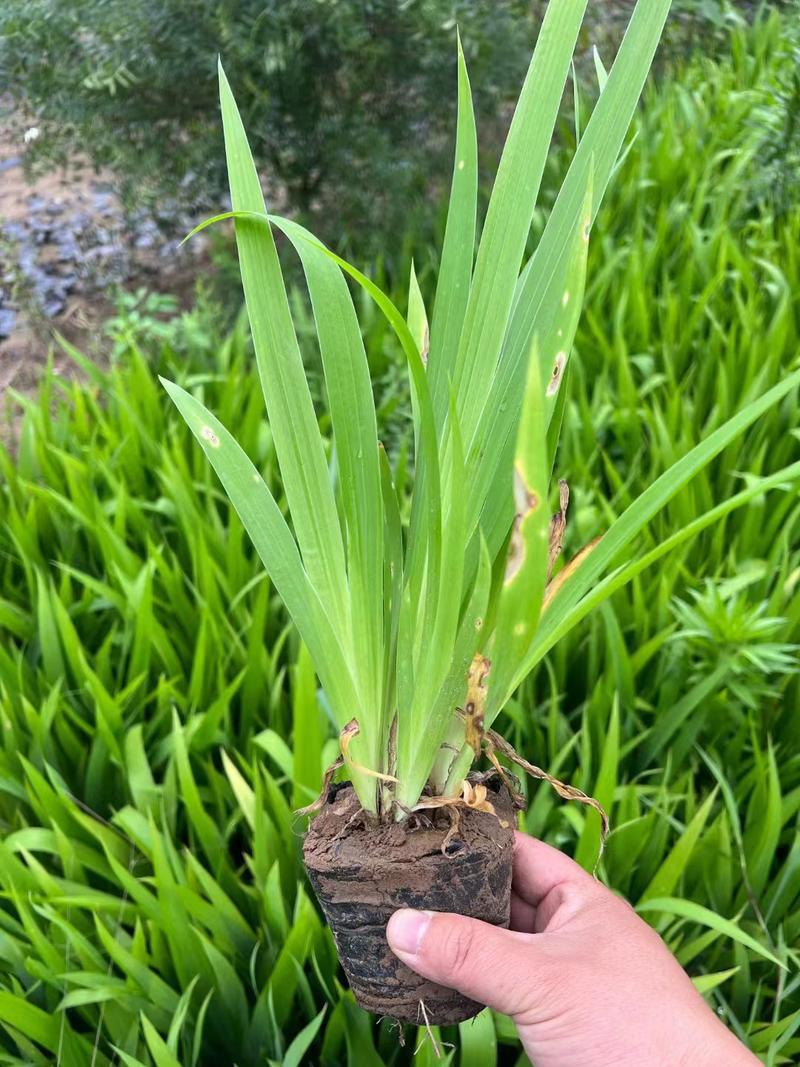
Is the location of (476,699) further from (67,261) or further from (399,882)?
(67,261)

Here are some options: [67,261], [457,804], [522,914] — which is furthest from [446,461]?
[67,261]

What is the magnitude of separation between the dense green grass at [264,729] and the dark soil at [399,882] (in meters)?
0.15

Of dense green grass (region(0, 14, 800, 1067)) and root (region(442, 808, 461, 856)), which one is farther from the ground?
root (region(442, 808, 461, 856))

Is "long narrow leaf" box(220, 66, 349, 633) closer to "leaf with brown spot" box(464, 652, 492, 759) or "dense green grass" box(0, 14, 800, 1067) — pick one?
"leaf with brown spot" box(464, 652, 492, 759)

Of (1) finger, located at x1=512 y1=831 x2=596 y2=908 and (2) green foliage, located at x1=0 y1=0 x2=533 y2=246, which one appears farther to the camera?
(2) green foliage, located at x1=0 y1=0 x2=533 y2=246

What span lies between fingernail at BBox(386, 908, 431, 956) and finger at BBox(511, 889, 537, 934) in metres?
0.24

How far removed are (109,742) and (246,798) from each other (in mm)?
203

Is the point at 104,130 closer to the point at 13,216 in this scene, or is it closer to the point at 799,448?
Result: the point at 13,216

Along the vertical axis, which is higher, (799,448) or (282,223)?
(282,223)

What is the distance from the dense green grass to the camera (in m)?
0.91

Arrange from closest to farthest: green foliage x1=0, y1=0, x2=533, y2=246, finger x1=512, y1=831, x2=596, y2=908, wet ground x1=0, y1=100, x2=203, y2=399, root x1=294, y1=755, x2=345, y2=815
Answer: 1. root x1=294, y1=755, x2=345, y2=815
2. finger x1=512, y1=831, x2=596, y2=908
3. green foliage x1=0, y1=0, x2=533, y2=246
4. wet ground x1=0, y1=100, x2=203, y2=399

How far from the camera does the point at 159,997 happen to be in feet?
2.95

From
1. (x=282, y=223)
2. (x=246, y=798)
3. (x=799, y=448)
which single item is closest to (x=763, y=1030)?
(x=246, y=798)

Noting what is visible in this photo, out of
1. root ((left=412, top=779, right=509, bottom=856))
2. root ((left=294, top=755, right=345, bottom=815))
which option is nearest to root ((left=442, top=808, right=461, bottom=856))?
root ((left=412, top=779, right=509, bottom=856))
